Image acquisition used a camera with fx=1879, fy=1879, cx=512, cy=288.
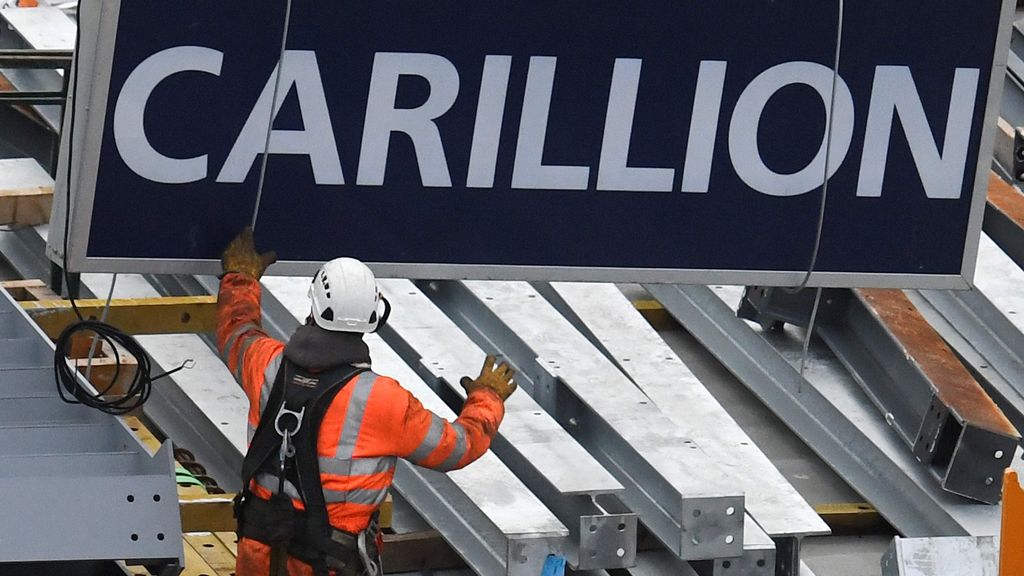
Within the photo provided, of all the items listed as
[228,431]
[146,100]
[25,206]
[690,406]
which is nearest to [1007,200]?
[690,406]

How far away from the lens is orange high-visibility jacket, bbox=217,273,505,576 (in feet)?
17.4

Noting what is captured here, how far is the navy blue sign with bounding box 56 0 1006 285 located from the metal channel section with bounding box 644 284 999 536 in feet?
5.36

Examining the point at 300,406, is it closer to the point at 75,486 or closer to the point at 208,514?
the point at 75,486

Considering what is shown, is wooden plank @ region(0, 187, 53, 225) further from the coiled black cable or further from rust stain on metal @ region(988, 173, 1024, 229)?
rust stain on metal @ region(988, 173, 1024, 229)

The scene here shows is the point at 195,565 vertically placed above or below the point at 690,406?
below

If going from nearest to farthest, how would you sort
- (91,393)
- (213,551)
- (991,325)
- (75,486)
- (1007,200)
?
(75,486) → (91,393) → (213,551) → (991,325) → (1007,200)

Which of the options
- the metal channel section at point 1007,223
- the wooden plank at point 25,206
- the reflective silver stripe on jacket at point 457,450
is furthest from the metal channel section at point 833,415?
the wooden plank at point 25,206

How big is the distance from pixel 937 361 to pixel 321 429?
3105 millimetres

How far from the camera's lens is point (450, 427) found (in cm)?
545

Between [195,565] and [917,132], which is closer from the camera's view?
[917,132]

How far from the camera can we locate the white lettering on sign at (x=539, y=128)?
5.14 metres

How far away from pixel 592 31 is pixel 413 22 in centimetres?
51

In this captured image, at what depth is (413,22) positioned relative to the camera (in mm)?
5180

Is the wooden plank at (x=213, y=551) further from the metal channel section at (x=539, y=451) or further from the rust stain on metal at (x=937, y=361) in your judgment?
the rust stain on metal at (x=937, y=361)
